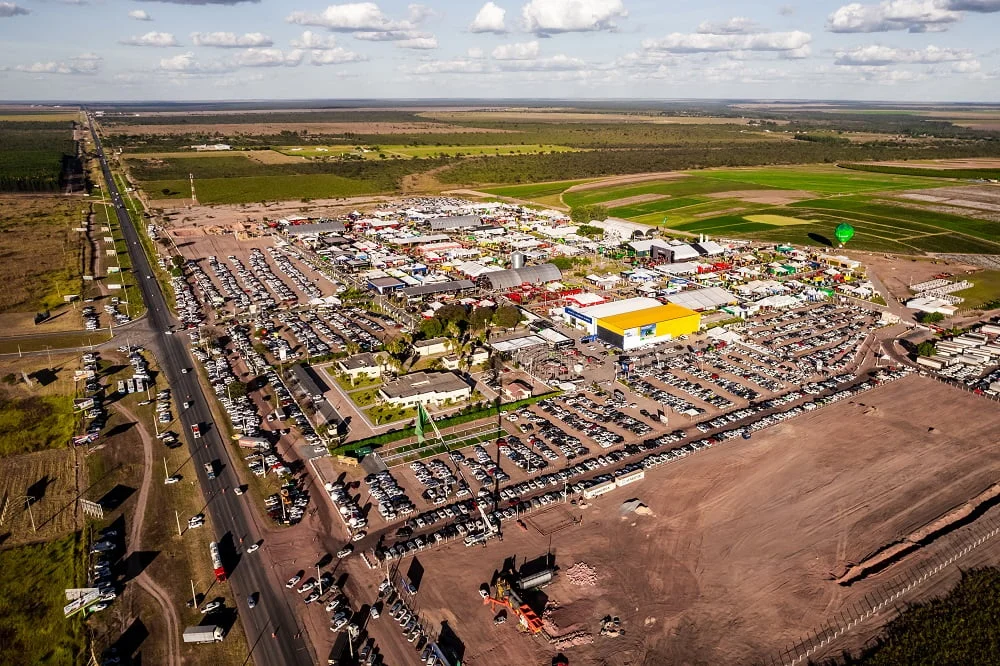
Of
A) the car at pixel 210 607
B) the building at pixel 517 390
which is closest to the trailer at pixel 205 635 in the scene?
the car at pixel 210 607

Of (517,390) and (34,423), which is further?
(517,390)

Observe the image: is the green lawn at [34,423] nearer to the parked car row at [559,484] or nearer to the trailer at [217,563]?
the trailer at [217,563]

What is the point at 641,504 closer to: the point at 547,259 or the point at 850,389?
the point at 850,389

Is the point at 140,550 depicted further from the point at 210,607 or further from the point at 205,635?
the point at 205,635

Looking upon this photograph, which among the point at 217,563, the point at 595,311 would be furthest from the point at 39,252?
the point at 217,563

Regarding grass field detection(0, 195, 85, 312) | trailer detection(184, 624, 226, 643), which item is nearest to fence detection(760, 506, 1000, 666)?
trailer detection(184, 624, 226, 643)

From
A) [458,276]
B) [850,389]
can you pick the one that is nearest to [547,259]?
[458,276]
